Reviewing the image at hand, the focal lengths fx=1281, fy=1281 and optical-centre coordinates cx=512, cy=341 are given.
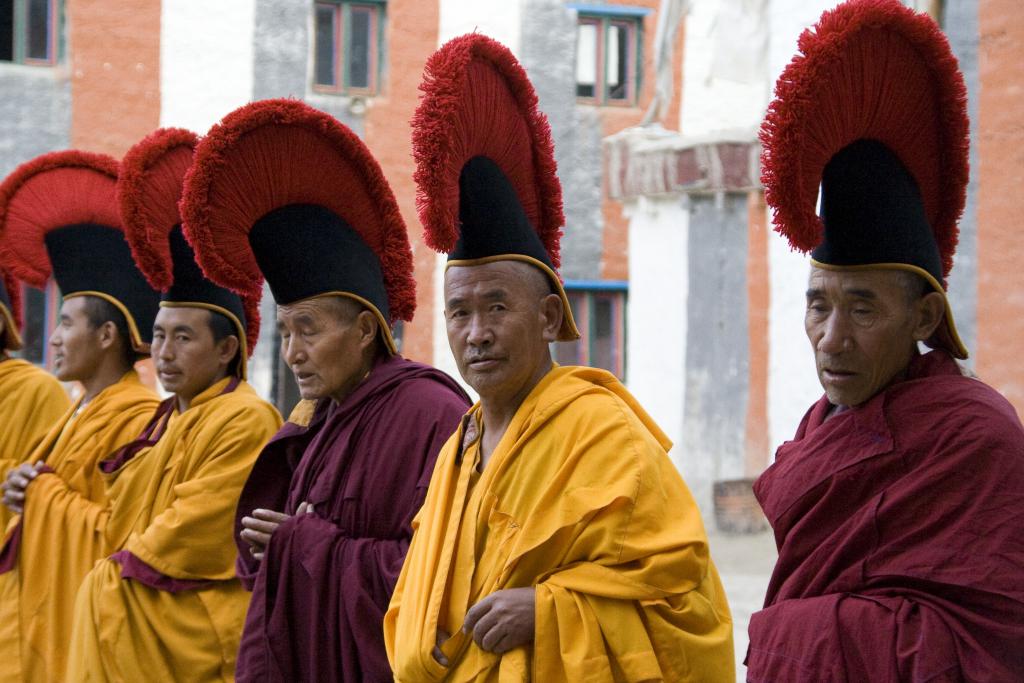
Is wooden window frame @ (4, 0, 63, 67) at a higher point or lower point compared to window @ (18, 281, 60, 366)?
higher

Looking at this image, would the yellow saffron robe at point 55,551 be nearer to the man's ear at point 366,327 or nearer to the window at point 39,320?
the man's ear at point 366,327

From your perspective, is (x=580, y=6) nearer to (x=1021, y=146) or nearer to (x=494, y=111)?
(x=1021, y=146)

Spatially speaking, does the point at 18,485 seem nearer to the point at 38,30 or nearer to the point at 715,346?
the point at 715,346

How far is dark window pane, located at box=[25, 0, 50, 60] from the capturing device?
32.3 ft

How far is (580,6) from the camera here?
10.5m

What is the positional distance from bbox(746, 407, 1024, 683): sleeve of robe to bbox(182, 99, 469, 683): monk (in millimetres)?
1230

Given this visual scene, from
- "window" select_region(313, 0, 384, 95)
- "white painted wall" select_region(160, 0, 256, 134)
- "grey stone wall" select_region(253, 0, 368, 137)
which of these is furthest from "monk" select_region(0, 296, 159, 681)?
"window" select_region(313, 0, 384, 95)

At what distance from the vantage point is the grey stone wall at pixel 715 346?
376 inches

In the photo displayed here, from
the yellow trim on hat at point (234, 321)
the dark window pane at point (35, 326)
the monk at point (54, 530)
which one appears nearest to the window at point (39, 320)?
the dark window pane at point (35, 326)

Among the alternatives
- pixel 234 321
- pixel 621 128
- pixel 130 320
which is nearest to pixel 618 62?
pixel 621 128

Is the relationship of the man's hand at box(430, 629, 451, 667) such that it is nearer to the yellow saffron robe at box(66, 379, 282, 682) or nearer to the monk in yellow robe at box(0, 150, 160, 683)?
the yellow saffron robe at box(66, 379, 282, 682)

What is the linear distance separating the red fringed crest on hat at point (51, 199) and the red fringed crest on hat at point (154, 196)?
2.60ft

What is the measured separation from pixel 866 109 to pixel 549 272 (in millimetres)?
780

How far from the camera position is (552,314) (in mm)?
2910
